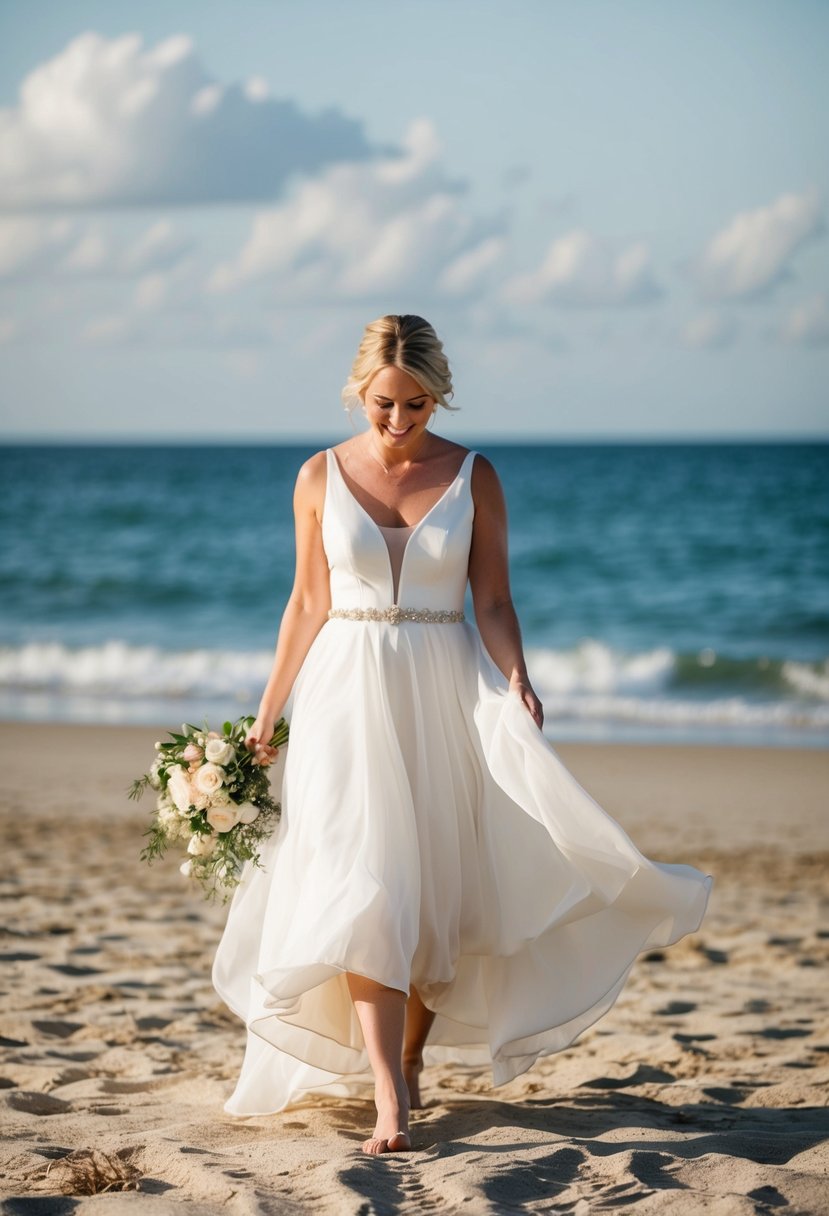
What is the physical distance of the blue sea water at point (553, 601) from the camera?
14.7 meters

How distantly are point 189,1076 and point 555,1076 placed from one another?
121 centimetres

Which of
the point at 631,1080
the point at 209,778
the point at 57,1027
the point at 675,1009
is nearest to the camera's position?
the point at 209,778

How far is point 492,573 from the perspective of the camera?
13.3 ft

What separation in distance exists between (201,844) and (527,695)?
1044mm

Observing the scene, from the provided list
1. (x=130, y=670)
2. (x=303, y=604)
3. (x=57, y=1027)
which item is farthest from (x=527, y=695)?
(x=130, y=670)

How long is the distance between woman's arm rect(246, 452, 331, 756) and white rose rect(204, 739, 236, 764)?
94 mm

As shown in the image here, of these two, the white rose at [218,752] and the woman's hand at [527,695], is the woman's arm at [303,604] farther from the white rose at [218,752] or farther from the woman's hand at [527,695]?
the woman's hand at [527,695]

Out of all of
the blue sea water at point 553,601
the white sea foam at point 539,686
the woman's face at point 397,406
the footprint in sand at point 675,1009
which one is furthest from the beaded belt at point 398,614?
the white sea foam at point 539,686

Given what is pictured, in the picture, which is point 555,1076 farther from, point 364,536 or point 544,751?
point 364,536

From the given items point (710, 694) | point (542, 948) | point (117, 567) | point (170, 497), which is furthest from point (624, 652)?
point (170, 497)

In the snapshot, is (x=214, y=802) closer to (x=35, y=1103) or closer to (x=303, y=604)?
(x=303, y=604)

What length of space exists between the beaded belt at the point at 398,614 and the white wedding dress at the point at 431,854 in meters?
0.01

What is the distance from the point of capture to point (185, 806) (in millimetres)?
3941

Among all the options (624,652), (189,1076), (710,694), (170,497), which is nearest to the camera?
(189,1076)
